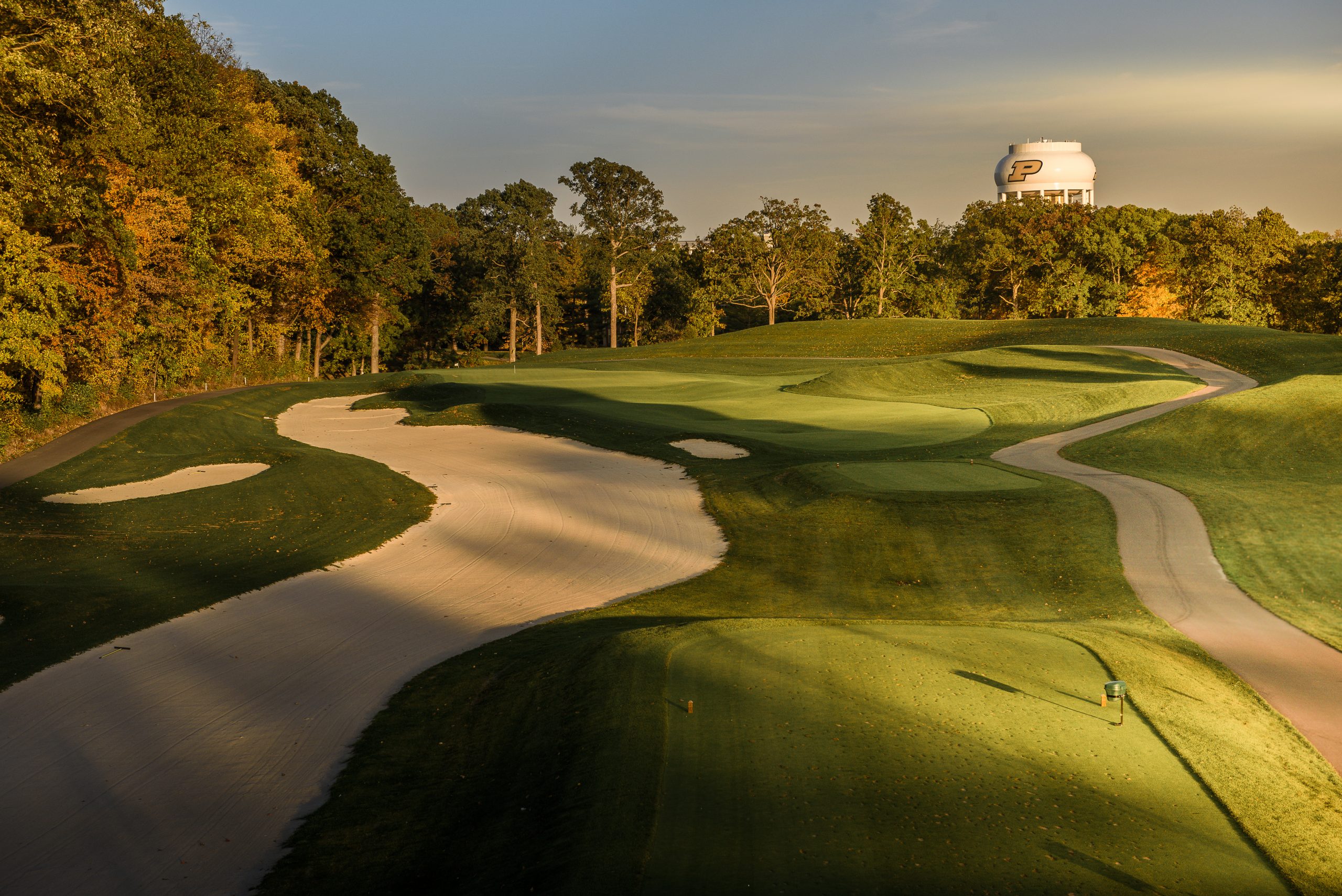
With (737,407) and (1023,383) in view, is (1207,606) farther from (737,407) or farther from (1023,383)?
(1023,383)

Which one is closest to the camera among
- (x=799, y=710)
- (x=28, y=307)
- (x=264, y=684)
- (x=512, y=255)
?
(x=799, y=710)

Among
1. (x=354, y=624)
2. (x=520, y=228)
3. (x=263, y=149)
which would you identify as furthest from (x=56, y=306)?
(x=520, y=228)

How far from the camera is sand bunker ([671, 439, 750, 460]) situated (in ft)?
90.4

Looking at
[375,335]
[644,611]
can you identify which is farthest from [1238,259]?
[644,611]

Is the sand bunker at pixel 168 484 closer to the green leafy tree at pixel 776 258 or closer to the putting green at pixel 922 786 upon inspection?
the putting green at pixel 922 786

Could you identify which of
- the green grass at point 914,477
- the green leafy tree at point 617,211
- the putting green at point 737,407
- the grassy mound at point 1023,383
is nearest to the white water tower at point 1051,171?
the green leafy tree at point 617,211

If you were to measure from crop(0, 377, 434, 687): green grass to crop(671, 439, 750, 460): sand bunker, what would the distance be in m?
8.47

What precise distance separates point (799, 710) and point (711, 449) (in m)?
20.0

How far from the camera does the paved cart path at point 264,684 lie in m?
7.67

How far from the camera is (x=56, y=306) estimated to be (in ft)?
87.6

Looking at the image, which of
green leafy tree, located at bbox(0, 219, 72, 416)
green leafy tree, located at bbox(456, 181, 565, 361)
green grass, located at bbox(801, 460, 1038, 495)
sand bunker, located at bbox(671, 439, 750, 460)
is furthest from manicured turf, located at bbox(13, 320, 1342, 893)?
green leafy tree, located at bbox(456, 181, 565, 361)

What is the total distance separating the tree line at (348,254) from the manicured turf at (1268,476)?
25.5 meters

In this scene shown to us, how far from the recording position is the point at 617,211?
84562 millimetres

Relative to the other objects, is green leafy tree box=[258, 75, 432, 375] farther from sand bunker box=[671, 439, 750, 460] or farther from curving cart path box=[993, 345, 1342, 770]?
curving cart path box=[993, 345, 1342, 770]
